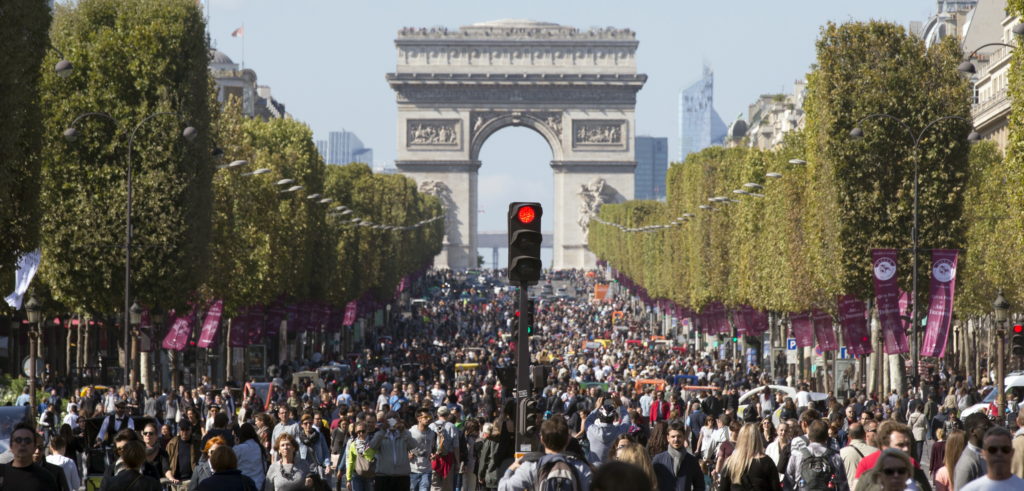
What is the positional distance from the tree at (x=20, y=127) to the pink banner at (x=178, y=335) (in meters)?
18.5

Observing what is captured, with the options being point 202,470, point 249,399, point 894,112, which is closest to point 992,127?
point 894,112

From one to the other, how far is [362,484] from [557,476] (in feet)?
34.6

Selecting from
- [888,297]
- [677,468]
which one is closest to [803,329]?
[888,297]

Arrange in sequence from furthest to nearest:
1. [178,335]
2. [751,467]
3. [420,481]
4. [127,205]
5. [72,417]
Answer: [178,335] → [127,205] → [72,417] → [420,481] → [751,467]

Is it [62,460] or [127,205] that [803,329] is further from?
[62,460]

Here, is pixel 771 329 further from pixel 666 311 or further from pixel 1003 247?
pixel 666 311

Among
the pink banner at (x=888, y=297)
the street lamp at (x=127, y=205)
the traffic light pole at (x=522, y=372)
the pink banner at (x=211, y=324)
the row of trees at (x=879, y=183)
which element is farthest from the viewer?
the pink banner at (x=211, y=324)

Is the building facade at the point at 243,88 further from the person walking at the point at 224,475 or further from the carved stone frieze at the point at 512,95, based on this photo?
the person walking at the point at 224,475

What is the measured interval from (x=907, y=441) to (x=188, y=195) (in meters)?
33.1

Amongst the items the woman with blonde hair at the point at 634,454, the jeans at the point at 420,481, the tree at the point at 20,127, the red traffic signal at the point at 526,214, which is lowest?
the jeans at the point at 420,481

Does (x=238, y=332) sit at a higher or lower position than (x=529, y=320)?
lower

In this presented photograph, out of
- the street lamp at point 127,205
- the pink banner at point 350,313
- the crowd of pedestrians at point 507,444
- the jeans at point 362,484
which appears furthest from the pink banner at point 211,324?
the pink banner at point 350,313

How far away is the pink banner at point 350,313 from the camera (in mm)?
79869

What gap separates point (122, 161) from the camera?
152 feet
